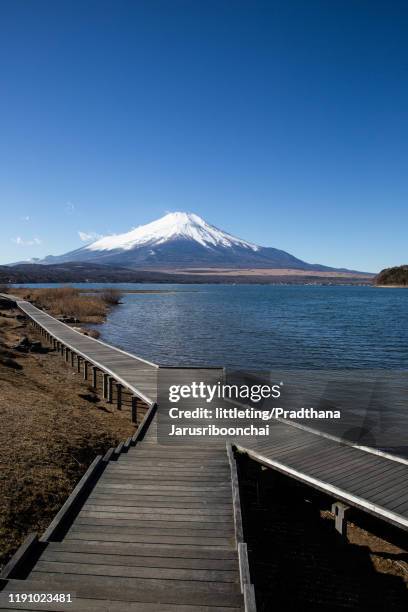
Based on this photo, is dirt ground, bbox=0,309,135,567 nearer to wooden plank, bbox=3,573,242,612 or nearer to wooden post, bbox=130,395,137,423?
wooden post, bbox=130,395,137,423

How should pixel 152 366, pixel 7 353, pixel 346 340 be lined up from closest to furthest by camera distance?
pixel 152 366 < pixel 7 353 < pixel 346 340

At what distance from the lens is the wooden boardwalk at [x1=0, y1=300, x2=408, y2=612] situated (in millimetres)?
4637

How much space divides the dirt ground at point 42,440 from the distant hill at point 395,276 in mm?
160429

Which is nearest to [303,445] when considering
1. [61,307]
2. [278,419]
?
[278,419]

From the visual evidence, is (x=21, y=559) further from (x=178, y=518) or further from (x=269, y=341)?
(x=269, y=341)

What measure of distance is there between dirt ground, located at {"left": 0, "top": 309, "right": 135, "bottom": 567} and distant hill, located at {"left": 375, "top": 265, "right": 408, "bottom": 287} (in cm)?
16043

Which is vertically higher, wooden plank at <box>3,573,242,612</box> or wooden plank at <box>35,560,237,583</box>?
wooden plank at <box>3,573,242,612</box>

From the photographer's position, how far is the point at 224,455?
905 cm

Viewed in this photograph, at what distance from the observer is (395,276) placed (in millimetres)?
165000

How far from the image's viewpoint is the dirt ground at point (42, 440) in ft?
25.2

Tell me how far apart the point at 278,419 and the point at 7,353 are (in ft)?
55.3

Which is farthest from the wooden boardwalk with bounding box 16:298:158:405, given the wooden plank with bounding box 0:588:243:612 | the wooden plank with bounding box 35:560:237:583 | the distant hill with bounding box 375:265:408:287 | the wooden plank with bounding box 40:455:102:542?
the distant hill with bounding box 375:265:408:287

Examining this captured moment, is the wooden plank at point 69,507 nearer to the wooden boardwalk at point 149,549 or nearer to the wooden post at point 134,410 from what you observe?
the wooden boardwalk at point 149,549

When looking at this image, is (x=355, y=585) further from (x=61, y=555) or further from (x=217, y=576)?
(x=61, y=555)
